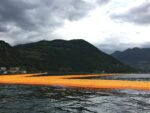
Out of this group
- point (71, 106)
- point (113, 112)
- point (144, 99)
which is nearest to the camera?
point (113, 112)

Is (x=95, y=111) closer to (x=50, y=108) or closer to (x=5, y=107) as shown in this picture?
(x=50, y=108)

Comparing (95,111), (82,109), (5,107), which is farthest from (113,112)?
(5,107)

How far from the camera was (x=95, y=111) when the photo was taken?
33.8 m

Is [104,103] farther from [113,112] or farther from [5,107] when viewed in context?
[5,107]

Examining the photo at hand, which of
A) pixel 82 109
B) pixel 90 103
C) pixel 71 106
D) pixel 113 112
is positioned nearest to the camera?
pixel 113 112

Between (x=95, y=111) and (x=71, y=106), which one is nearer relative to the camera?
(x=95, y=111)

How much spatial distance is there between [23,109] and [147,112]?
15995mm

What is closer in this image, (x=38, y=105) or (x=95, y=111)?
(x=95, y=111)

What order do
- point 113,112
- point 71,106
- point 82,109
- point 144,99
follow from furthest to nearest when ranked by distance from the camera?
1. point 144,99
2. point 71,106
3. point 82,109
4. point 113,112

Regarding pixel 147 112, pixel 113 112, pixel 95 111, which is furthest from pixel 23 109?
pixel 147 112

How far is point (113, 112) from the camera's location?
3266cm

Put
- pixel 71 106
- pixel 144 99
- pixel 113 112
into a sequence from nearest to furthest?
pixel 113 112
pixel 71 106
pixel 144 99

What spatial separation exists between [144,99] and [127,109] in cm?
1001

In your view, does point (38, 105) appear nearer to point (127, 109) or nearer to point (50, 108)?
point (50, 108)
